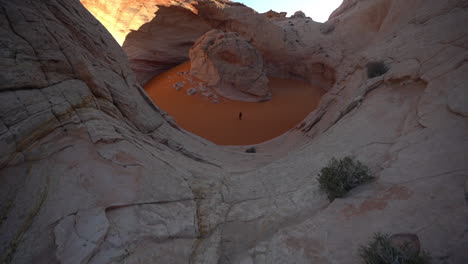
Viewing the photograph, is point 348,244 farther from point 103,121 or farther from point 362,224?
point 103,121

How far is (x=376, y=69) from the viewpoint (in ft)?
18.2

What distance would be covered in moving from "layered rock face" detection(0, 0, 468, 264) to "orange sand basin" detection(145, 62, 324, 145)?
15.6 ft

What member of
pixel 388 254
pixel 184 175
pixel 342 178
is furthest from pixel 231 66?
pixel 388 254

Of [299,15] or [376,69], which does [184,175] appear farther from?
[299,15]

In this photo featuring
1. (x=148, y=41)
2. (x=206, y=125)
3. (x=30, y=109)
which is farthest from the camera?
(x=148, y=41)

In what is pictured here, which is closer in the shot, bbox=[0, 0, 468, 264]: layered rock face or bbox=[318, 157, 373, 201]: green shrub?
bbox=[0, 0, 468, 264]: layered rock face

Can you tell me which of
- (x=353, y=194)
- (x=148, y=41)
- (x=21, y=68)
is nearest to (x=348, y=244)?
(x=353, y=194)

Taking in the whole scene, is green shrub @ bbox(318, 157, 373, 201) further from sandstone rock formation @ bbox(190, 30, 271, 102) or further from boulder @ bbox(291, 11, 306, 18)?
boulder @ bbox(291, 11, 306, 18)

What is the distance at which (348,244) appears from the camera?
6.52 feet

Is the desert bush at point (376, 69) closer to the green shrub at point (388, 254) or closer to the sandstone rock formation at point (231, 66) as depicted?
the green shrub at point (388, 254)

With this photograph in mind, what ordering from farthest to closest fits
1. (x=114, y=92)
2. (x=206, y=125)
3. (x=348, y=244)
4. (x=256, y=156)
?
(x=206, y=125) → (x=256, y=156) → (x=114, y=92) → (x=348, y=244)

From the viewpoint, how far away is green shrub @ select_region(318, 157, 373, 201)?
2.62m

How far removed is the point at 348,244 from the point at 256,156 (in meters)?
4.37

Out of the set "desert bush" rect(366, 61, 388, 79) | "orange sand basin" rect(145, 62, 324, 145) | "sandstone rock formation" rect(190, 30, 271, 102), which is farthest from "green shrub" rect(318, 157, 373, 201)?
"sandstone rock formation" rect(190, 30, 271, 102)
